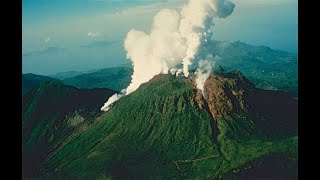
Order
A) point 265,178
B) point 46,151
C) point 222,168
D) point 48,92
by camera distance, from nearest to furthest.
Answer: point 265,178 < point 222,168 < point 46,151 < point 48,92

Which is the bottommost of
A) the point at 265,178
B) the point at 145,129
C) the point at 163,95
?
the point at 265,178

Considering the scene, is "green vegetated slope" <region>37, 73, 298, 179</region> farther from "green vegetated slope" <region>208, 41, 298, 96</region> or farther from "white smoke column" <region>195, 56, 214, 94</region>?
"green vegetated slope" <region>208, 41, 298, 96</region>

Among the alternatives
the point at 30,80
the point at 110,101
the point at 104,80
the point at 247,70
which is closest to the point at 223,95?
the point at 110,101

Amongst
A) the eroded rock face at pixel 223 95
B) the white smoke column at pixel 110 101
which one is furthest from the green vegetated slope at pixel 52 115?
the eroded rock face at pixel 223 95

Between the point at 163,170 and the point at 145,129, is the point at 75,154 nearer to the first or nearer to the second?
the point at 145,129

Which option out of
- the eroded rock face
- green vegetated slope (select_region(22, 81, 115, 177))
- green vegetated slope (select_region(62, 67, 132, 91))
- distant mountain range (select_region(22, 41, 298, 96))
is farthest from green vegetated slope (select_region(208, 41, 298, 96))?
green vegetated slope (select_region(62, 67, 132, 91))

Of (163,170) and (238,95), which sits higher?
(238,95)
